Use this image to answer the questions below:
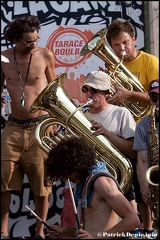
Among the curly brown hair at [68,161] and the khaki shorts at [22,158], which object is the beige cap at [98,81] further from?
the curly brown hair at [68,161]

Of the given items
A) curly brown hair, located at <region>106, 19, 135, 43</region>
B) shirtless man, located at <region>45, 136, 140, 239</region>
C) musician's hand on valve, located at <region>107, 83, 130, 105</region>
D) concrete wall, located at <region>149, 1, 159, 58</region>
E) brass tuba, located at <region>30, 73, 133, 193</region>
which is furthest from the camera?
concrete wall, located at <region>149, 1, 159, 58</region>

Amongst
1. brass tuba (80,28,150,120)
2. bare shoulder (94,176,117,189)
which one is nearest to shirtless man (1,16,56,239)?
brass tuba (80,28,150,120)

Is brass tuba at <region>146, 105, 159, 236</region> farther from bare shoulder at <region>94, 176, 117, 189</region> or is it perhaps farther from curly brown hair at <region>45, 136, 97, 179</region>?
curly brown hair at <region>45, 136, 97, 179</region>

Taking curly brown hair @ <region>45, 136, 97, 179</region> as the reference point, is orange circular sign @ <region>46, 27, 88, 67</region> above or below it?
above

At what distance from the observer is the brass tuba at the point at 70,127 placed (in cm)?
584

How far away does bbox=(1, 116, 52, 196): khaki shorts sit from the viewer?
6293mm

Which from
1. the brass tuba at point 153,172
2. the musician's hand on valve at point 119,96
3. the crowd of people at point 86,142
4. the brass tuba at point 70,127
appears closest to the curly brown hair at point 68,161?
the crowd of people at point 86,142

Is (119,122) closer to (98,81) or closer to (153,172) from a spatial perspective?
Answer: (98,81)

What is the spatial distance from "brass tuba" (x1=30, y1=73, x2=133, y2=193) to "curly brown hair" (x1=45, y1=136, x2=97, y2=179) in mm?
924

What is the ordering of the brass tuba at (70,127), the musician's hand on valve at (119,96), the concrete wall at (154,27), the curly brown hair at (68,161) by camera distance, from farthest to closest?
the concrete wall at (154,27), the musician's hand on valve at (119,96), the brass tuba at (70,127), the curly brown hair at (68,161)

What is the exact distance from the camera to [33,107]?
6.11 metres

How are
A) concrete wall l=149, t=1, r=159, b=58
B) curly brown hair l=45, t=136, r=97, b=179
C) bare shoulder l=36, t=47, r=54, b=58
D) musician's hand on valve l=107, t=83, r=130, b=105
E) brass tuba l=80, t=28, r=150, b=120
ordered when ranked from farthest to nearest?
concrete wall l=149, t=1, r=159, b=58, bare shoulder l=36, t=47, r=54, b=58, brass tuba l=80, t=28, r=150, b=120, musician's hand on valve l=107, t=83, r=130, b=105, curly brown hair l=45, t=136, r=97, b=179

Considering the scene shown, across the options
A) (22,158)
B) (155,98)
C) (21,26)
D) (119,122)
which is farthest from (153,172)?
(21,26)

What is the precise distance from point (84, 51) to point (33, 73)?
0.45 metres
